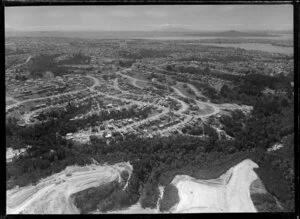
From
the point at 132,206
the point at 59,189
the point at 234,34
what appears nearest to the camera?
the point at 132,206

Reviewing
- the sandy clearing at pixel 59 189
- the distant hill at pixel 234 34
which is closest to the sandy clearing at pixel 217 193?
the sandy clearing at pixel 59 189

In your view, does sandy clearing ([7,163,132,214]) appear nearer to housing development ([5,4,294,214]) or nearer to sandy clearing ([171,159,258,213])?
housing development ([5,4,294,214])

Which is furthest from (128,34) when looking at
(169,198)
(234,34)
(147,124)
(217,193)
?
(217,193)

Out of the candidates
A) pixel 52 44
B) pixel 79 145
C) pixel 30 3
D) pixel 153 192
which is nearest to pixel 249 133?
pixel 153 192

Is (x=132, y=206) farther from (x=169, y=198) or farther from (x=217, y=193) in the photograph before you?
(x=217, y=193)

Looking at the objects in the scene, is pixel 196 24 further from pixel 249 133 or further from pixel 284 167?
pixel 284 167

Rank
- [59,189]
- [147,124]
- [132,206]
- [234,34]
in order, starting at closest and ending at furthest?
[132,206] < [59,189] < [147,124] < [234,34]
